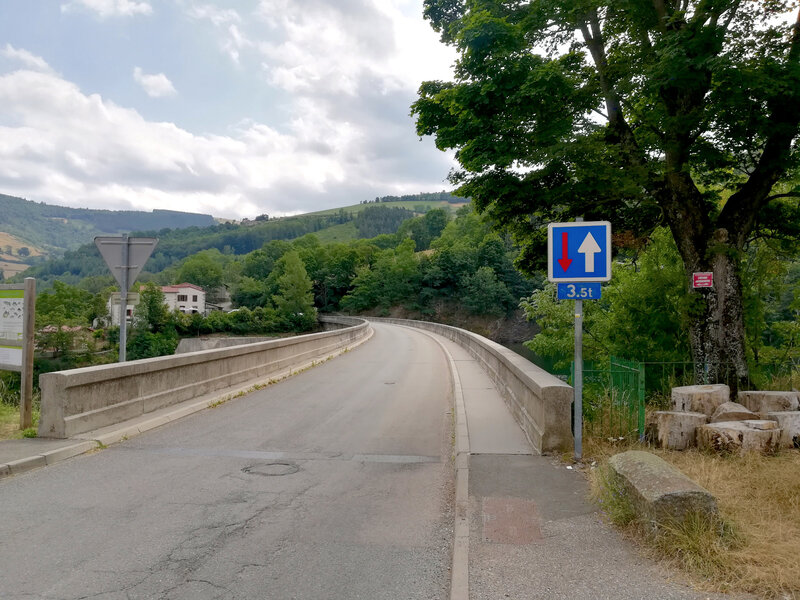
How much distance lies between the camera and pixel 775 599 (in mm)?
3404

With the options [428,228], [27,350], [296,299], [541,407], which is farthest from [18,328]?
[428,228]

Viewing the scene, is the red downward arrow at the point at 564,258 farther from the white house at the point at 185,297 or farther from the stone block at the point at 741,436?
the white house at the point at 185,297

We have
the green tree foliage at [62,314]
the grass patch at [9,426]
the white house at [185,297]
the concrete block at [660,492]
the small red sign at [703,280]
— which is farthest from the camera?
the white house at [185,297]

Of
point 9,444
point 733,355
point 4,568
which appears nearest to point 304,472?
point 4,568

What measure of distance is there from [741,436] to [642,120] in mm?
7796

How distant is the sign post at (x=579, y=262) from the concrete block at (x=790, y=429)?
2525mm

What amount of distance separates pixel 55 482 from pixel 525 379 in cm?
632

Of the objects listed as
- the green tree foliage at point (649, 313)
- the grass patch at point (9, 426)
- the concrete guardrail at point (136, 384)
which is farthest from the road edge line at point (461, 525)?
the green tree foliage at point (649, 313)

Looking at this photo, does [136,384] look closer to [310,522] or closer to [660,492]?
[310,522]

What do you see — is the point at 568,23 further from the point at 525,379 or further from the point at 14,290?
the point at 14,290

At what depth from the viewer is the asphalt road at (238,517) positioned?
154 inches

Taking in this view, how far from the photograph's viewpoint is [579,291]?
7.05 metres

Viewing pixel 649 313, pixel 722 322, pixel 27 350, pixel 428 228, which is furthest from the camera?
pixel 428 228

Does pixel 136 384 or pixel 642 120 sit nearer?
pixel 136 384
